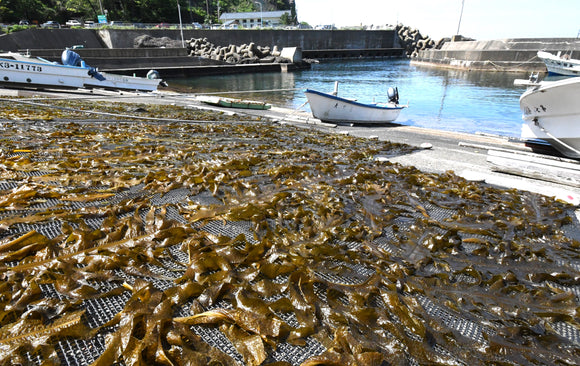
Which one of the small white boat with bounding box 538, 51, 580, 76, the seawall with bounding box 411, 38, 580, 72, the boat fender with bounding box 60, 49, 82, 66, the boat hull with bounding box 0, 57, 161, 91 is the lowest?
the boat hull with bounding box 0, 57, 161, 91

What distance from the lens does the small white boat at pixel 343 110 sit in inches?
425

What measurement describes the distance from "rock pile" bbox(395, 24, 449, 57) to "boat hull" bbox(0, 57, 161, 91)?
70266 mm

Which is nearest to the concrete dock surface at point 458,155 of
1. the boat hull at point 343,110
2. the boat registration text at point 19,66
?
the boat hull at point 343,110

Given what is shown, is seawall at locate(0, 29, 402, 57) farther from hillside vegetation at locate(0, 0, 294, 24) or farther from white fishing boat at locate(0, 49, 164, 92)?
white fishing boat at locate(0, 49, 164, 92)

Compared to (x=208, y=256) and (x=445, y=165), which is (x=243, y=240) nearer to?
(x=208, y=256)

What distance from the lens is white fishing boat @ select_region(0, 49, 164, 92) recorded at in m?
12.1

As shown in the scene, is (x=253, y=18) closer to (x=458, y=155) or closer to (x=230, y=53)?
(x=230, y=53)

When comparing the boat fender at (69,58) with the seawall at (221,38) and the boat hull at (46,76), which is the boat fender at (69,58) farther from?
the seawall at (221,38)

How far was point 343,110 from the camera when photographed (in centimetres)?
1119

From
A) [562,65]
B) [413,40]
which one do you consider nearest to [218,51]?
[562,65]

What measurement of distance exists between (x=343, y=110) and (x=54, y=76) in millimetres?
13024

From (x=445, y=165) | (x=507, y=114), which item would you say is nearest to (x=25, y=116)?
(x=445, y=165)

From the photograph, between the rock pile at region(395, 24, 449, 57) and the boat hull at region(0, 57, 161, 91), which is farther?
the rock pile at region(395, 24, 449, 57)

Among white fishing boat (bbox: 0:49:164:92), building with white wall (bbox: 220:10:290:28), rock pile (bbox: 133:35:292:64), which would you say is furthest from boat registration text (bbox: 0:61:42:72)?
building with white wall (bbox: 220:10:290:28)
